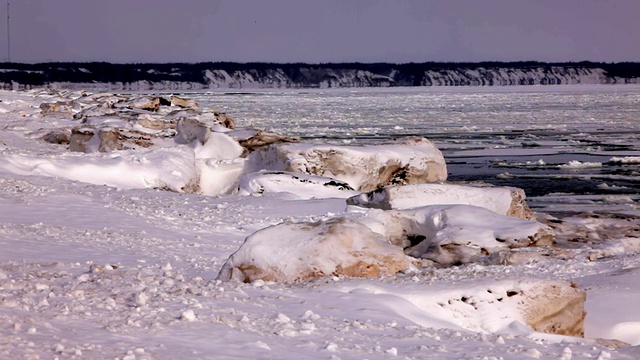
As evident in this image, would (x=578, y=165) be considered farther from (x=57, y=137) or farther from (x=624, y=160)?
(x=57, y=137)

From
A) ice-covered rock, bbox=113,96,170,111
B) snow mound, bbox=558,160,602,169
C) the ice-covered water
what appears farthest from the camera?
ice-covered rock, bbox=113,96,170,111

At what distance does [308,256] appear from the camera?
7.05 metres

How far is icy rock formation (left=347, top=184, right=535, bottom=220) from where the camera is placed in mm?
12352

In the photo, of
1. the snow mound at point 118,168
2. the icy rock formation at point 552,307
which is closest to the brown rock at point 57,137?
the snow mound at point 118,168

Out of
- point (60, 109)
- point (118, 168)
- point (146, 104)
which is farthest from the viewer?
point (60, 109)

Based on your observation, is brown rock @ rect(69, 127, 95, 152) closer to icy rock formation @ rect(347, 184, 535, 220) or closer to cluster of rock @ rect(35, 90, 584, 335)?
cluster of rock @ rect(35, 90, 584, 335)

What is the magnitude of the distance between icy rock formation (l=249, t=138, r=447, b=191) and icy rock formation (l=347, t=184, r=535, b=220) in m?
2.97

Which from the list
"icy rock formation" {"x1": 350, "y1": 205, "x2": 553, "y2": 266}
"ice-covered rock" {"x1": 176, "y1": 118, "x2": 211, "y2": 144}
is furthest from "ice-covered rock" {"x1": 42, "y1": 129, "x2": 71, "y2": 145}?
"icy rock formation" {"x1": 350, "y1": 205, "x2": 553, "y2": 266}

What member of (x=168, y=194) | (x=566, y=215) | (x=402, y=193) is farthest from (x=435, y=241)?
(x=566, y=215)

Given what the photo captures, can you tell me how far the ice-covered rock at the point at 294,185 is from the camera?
45.6ft

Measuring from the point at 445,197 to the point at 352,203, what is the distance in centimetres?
131

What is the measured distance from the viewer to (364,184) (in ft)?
52.2

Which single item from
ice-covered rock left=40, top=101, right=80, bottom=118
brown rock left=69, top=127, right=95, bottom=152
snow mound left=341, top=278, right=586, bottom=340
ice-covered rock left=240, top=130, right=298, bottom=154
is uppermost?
snow mound left=341, top=278, right=586, bottom=340

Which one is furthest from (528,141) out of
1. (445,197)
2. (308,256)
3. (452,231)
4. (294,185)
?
(308,256)
